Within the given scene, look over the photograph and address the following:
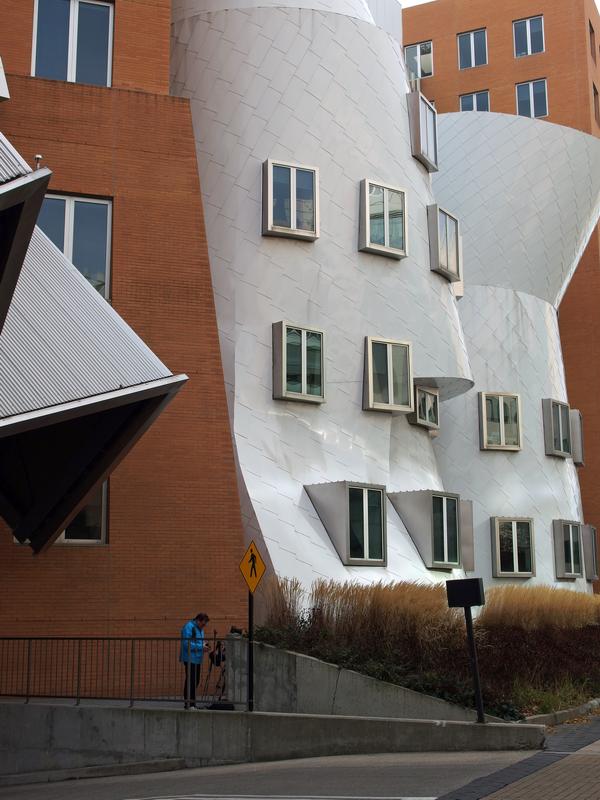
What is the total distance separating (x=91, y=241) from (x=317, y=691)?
10.6 metres

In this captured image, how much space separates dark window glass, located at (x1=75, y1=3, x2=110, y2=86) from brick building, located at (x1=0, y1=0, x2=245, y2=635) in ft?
0.10

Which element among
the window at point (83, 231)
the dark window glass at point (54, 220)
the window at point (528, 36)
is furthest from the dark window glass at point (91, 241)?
the window at point (528, 36)

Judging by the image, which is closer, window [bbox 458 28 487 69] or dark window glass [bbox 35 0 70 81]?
dark window glass [bbox 35 0 70 81]

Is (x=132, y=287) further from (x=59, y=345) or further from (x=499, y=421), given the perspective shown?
(x=499, y=421)

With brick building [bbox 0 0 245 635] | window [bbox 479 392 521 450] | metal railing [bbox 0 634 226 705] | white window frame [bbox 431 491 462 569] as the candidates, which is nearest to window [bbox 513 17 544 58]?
window [bbox 479 392 521 450]

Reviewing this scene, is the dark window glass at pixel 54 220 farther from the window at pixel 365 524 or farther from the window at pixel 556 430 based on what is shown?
the window at pixel 556 430

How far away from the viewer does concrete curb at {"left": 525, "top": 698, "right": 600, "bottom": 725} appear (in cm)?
1819

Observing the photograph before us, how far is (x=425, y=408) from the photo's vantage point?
30.9 m

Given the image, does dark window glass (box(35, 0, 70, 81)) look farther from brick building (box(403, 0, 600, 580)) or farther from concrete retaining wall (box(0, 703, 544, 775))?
brick building (box(403, 0, 600, 580))

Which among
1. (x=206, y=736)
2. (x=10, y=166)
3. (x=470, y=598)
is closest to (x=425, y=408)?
(x=470, y=598)

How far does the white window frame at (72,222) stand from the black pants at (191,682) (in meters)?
8.09

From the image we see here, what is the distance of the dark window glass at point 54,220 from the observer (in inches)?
907

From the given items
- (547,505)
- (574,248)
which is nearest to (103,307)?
(547,505)

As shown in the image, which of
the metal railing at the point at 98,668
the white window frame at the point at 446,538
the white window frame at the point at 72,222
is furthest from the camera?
the white window frame at the point at 446,538
